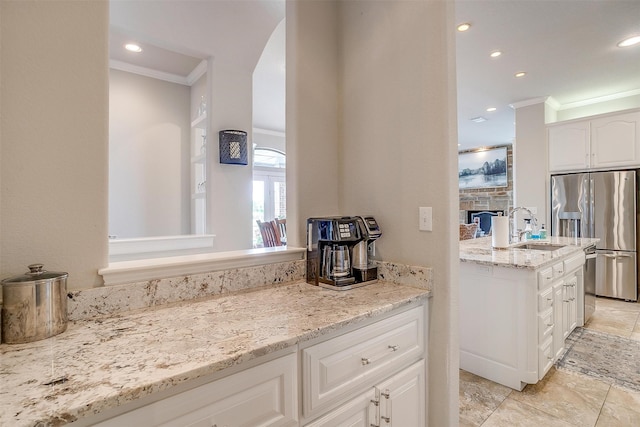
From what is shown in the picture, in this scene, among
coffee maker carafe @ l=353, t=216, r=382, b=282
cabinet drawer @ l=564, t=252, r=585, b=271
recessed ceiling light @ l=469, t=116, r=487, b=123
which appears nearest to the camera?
coffee maker carafe @ l=353, t=216, r=382, b=282

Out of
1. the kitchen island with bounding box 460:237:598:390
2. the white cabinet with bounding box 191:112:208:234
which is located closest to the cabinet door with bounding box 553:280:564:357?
the kitchen island with bounding box 460:237:598:390

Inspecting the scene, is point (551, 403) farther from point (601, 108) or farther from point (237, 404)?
point (601, 108)

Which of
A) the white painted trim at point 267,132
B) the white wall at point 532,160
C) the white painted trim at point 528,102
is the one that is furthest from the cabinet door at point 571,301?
the white painted trim at point 267,132

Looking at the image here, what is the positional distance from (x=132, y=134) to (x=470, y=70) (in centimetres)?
398

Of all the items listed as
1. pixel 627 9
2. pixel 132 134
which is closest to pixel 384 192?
pixel 627 9

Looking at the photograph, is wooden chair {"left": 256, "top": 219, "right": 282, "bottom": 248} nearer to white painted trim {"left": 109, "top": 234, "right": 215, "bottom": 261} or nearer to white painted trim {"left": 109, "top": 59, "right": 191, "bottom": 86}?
white painted trim {"left": 109, "top": 234, "right": 215, "bottom": 261}

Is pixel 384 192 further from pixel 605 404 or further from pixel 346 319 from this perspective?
pixel 605 404

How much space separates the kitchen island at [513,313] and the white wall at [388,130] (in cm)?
97

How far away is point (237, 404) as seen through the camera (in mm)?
839

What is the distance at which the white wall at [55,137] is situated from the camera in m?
1.00

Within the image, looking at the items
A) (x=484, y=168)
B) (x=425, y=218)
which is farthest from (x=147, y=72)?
(x=484, y=168)

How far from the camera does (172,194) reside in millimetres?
3848

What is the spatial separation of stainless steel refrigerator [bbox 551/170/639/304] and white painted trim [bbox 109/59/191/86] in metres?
5.33

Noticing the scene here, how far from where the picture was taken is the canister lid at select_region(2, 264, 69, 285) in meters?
0.93
